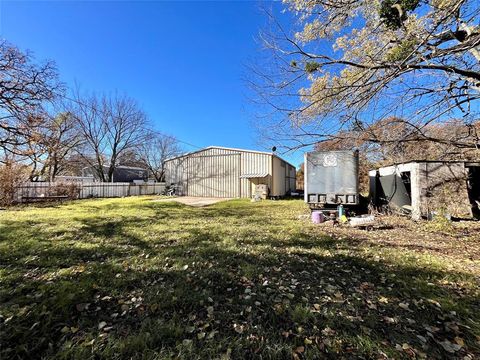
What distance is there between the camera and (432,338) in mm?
1845

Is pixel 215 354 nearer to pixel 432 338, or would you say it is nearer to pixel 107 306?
pixel 107 306

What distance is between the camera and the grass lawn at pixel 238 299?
69.2 inches

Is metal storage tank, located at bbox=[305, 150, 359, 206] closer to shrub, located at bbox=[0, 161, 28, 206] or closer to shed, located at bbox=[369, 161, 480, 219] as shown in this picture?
shed, located at bbox=[369, 161, 480, 219]

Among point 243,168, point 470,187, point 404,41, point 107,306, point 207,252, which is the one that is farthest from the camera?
point 243,168

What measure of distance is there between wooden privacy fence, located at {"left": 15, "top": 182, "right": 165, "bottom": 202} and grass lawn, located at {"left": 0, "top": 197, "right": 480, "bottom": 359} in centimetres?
1283

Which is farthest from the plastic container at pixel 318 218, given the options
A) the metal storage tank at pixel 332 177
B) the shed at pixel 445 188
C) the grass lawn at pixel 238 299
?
the shed at pixel 445 188

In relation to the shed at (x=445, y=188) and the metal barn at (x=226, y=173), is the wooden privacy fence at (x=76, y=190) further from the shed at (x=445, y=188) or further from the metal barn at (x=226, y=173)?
the shed at (x=445, y=188)

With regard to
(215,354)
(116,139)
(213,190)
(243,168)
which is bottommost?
(215,354)

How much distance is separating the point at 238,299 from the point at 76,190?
63.4 feet

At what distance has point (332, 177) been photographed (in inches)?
299

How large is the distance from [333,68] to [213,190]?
1587 centimetres

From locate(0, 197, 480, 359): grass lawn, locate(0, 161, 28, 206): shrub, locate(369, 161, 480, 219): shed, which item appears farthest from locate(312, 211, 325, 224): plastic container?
locate(0, 161, 28, 206): shrub

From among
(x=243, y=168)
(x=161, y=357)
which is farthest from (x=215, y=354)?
(x=243, y=168)

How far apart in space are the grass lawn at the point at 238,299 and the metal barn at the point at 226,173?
502 inches
